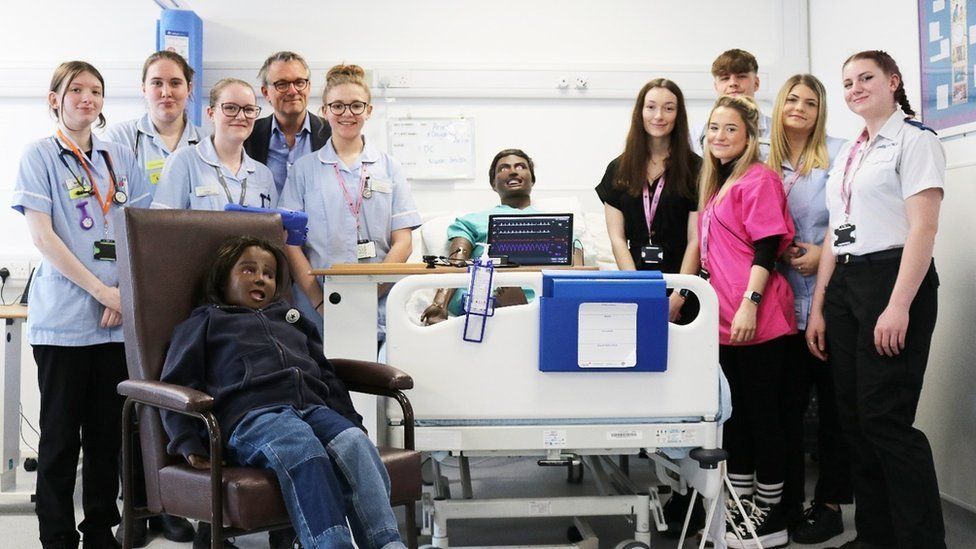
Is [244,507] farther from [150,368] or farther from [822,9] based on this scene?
[822,9]

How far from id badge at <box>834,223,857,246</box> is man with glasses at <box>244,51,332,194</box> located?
2.06 meters

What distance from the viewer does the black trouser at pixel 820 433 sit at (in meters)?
2.98

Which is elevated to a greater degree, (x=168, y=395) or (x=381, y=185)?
(x=381, y=185)

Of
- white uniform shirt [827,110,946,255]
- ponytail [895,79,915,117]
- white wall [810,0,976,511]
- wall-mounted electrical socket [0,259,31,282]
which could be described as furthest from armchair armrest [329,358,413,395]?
wall-mounted electrical socket [0,259,31,282]

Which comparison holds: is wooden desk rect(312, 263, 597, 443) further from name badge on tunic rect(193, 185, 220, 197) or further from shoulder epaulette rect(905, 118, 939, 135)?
shoulder epaulette rect(905, 118, 939, 135)

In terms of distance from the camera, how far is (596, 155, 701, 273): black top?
3117 mm

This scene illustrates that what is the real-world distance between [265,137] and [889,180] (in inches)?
93.6

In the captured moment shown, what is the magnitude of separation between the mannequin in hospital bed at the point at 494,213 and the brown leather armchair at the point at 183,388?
2.85 feet

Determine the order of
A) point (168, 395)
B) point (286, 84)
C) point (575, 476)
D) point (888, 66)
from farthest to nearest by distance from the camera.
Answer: point (575, 476)
point (286, 84)
point (888, 66)
point (168, 395)

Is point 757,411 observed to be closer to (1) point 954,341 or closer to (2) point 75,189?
(1) point 954,341

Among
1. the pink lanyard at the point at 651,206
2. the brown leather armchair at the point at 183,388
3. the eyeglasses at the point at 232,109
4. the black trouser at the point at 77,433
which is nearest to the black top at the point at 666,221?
the pink lanyard at the point at 651,206

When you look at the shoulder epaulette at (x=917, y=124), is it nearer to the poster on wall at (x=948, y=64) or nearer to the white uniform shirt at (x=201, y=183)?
the poster on wall at (x=948, y=64)

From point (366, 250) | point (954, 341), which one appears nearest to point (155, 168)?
point (366, 250)

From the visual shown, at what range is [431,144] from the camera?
15.9ft
